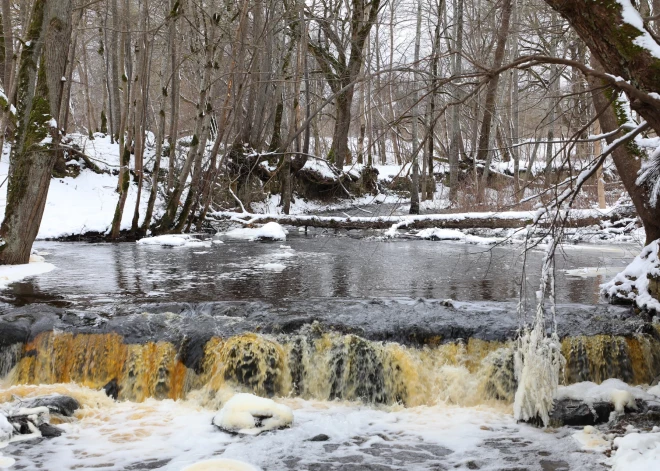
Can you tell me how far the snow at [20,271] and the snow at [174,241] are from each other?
11.2 ft

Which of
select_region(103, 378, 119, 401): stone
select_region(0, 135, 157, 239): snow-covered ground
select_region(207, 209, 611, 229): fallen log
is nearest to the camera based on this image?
select_region(103, 378, 119, 401): stone

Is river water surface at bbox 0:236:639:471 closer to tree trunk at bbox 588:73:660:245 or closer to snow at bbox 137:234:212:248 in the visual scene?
tree trunk at bbox 588:73:660:245

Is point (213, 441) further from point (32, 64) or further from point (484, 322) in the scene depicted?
point (32, 64)

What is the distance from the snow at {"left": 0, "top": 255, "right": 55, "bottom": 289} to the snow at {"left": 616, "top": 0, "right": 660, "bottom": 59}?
27.1ft

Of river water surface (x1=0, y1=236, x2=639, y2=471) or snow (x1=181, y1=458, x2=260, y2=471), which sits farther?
river water surface (x1=0, y1=236, x2=639, y2=471)

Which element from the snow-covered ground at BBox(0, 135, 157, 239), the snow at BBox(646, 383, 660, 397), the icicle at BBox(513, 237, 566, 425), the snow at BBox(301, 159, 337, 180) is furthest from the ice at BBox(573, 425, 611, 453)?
the snow at BBox(301, 159, 337, 180)

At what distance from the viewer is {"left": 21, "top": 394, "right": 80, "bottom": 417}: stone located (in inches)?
215

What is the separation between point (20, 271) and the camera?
941 centimetres

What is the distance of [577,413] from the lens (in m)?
5.43

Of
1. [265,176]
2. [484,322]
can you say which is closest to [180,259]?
[484,322]

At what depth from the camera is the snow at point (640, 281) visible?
676cm

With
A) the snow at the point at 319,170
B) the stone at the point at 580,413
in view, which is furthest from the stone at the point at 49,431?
the snow at the point at 319,170

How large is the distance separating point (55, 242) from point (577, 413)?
12.1 metres

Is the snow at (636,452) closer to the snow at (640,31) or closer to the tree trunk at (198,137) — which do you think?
the snow at (640,31)
